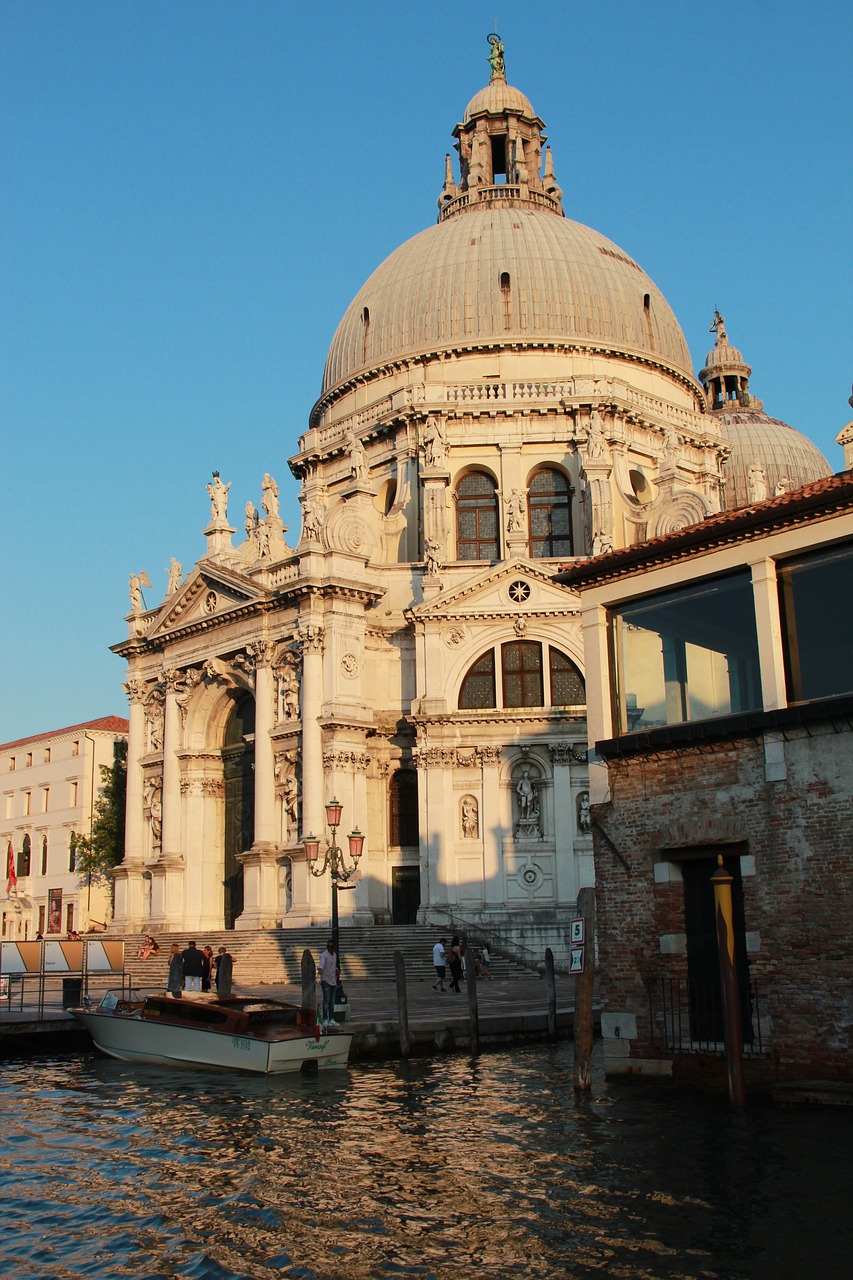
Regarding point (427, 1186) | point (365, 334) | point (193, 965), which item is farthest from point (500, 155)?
point (427, 1186)

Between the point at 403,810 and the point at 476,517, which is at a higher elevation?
the point at 476,517

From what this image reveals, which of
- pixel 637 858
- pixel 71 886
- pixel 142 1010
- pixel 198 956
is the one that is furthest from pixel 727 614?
pixel 71 886

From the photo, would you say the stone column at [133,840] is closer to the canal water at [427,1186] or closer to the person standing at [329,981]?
the person standing at [329,981]

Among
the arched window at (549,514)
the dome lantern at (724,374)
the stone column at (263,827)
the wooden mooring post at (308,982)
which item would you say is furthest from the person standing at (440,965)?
the dome lantern at (724,374)

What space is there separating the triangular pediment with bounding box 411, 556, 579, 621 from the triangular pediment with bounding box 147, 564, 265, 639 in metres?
5.50

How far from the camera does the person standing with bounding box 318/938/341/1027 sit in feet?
75.1

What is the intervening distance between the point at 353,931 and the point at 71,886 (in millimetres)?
26692

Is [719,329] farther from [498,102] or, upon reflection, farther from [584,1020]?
[584,1020]

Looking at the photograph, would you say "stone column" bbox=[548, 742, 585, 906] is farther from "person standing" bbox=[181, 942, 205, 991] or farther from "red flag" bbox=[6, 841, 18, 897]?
"red flag" bbox=[6, 841, 18, 897]

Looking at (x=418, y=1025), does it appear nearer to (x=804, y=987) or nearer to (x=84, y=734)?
(x=804, y=987)

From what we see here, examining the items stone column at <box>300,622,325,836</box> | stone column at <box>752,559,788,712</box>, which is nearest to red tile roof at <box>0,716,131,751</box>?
stone column at <box>300,622,325,836</box>

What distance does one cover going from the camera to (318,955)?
3512cm

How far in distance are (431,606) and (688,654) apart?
22325 millimetres

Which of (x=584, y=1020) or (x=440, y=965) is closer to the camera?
(x=584, y=1020)
